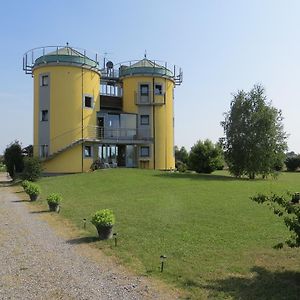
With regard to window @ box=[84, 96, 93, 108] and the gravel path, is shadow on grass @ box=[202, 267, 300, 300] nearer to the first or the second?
the gravel path

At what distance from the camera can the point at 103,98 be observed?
47250 mm

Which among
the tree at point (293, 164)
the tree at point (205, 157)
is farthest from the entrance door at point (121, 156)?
the tree at point (293, 164)

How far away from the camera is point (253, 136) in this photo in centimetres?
3950

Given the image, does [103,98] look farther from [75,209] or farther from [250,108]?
[75,209]

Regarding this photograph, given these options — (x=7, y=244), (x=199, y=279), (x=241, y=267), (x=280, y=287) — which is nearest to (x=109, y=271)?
(x=199, y=279)

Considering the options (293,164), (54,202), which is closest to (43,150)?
(54,202)

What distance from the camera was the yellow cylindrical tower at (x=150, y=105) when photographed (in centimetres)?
4672

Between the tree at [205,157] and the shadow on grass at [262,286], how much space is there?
1744 inches

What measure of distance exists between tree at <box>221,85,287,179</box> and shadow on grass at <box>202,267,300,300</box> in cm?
3170

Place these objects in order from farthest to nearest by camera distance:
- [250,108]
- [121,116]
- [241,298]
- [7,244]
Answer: [121,116], [250,108], [7,244], [241,298]

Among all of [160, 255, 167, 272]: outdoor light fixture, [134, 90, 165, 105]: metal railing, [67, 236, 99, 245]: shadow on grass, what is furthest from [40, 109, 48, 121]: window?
[160, 255, 167, 272]: outdoor light fixture

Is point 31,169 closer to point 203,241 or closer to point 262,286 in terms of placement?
point 203,241

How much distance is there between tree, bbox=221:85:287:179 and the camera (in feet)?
129

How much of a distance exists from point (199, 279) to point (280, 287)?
4.70 ft
